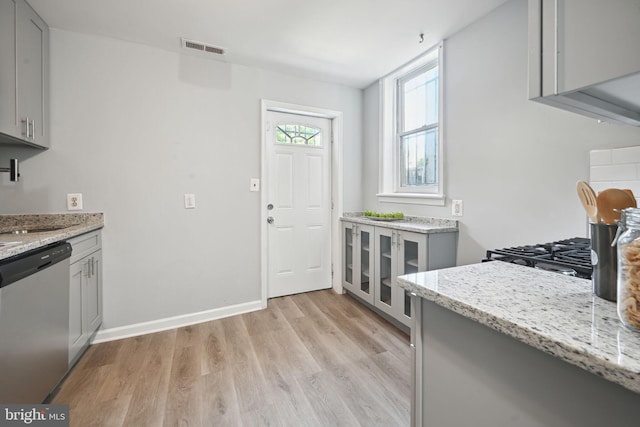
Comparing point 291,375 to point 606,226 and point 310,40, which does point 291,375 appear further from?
point 310,40

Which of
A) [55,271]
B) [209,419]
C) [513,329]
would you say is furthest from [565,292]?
[55,271]

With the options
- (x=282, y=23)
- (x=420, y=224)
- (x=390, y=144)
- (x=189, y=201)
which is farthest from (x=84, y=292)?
(x=390, y=144)

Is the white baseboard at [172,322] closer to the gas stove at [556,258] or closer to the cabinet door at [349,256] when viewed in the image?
the cabinet door at [349,256]

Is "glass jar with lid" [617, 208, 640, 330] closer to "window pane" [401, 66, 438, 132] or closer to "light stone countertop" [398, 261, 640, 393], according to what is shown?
"light stone countertop" [398, 261, 640, 393]

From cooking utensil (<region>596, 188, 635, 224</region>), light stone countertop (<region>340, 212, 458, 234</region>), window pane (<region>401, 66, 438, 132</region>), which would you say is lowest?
light stone countertop (<region>340, 212, 458, 234</region>)

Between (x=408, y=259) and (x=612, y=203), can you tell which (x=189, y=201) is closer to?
(x=408, y=259)

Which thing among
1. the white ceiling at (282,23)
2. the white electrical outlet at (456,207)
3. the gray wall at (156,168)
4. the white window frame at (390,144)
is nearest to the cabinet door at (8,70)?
the white ceiling at (282,23)

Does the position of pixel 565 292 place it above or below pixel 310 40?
below

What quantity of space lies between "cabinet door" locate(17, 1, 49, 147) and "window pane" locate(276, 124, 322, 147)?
6.31ft

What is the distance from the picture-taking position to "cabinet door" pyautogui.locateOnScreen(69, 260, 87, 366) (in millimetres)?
1793

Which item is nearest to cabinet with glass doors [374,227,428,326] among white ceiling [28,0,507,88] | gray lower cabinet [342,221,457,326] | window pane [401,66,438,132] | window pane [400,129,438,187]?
gray lower cabinet [342,221,457,326]

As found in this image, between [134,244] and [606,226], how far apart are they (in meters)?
2.93

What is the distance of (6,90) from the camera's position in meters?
1.77

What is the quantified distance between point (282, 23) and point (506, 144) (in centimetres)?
189
